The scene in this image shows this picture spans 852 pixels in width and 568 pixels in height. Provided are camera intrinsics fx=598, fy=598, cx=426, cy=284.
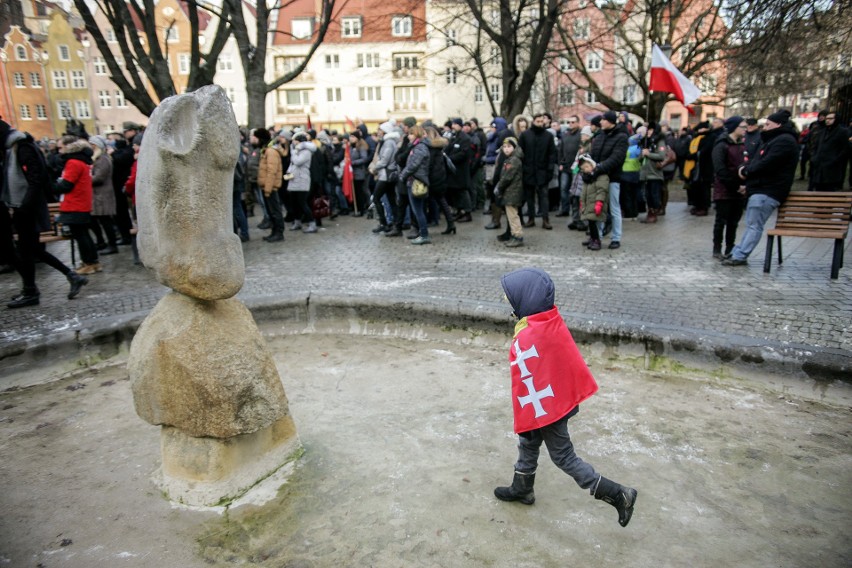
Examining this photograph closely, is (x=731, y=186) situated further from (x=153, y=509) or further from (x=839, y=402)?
(x=153, y=509)

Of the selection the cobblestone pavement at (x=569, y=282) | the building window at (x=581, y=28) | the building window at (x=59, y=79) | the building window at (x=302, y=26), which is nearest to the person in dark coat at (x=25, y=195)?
the cobblestone pavement at (x=569, y=282)

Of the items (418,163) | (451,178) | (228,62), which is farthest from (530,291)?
(228,62)

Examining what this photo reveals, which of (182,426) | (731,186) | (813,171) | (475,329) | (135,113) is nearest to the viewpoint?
(182,426)

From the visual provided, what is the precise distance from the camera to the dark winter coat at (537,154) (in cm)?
1091

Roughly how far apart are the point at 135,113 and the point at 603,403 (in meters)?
60.1

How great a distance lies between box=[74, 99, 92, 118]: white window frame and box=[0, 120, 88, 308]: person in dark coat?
59781mm

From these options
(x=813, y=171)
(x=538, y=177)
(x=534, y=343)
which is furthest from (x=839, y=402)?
(x=813, y=171)

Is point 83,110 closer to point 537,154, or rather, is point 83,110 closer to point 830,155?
point 537,154

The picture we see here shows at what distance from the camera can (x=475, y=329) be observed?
20.4 feet

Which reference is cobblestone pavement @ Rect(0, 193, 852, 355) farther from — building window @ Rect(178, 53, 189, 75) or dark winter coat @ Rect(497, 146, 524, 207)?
building window @ Rect(178, 53, 189, 75)

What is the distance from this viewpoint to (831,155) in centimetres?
1145

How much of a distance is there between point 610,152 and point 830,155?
17.9 feet

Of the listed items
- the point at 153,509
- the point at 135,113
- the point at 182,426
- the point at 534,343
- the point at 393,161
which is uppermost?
the point at 135,113

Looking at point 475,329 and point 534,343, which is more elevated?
point 534,343
